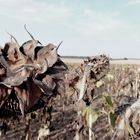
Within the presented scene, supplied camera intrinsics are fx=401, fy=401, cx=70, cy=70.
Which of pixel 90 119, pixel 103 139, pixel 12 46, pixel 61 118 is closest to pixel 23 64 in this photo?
pixel 12 46

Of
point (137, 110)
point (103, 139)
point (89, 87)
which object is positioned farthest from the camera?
point (103, 139)

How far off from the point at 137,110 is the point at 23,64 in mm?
1752

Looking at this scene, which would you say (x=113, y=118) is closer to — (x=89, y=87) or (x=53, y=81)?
(x=53, y=81)

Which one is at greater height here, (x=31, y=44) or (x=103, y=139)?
(x=31, y=44)

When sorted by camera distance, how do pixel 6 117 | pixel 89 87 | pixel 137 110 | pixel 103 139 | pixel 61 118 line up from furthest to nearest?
pixel 61 118 < pixel 103 139 < pixel 89 87 < pixel 137 110 < pixel 6 117

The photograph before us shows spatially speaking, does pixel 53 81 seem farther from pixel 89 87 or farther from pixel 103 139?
pixel 103 139

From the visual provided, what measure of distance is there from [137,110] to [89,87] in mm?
4651

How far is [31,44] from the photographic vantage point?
4.84 ft

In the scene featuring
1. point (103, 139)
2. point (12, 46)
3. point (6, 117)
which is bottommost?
point (103, 139)

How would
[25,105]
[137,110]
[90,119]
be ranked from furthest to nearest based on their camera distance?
[90,119] < [137,110] < [25,105]

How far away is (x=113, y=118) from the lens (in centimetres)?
405

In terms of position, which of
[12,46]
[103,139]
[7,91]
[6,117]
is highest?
[12,46]

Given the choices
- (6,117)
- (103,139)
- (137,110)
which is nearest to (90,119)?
(137,110)

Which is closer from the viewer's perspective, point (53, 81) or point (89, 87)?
point (53, 81)
